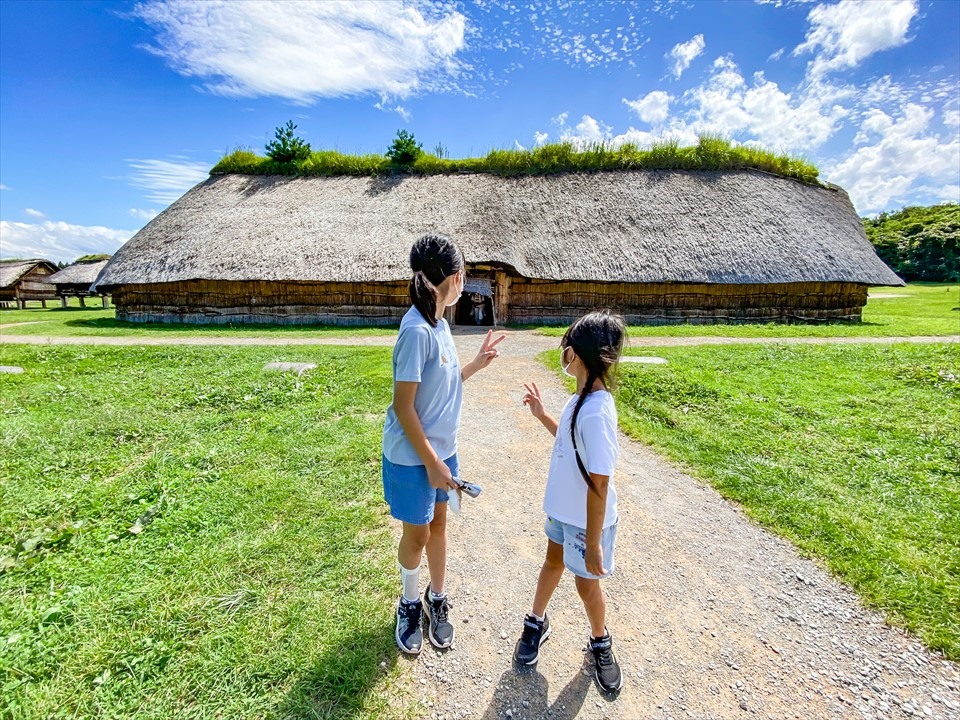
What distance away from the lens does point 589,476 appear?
1.98 m

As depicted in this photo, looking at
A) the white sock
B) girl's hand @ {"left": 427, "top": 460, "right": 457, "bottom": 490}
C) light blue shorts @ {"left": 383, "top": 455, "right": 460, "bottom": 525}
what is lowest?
the white sock

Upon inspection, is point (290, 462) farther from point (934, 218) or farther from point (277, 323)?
point (934, 218)

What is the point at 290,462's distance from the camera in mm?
4547

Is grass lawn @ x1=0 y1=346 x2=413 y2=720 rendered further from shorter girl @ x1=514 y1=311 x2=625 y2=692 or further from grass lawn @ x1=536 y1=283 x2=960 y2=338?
grass lawn @ x1=536 y1=283 x2=960 y2=338

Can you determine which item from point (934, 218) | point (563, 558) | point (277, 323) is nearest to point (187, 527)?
point (563, 558)

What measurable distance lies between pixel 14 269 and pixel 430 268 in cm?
3968

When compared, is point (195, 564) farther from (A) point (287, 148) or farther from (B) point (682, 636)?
(A) point (287, 148)

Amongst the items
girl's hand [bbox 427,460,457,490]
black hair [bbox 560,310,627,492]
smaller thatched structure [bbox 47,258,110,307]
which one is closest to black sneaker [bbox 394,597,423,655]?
girl's hand [bbox 427,460,457,490]

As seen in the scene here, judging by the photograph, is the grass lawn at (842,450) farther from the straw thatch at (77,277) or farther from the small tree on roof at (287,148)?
the straw thatch at (77,277)

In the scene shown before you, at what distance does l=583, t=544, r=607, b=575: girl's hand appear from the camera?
2.03 m

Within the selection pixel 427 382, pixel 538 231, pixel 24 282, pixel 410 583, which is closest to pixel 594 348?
pixel 427 382

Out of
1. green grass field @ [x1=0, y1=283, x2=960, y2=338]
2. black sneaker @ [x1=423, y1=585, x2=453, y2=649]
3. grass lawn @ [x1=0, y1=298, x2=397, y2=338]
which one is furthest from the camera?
grass lawn @ [x1=0, y1=298, x2=397, y2=338]

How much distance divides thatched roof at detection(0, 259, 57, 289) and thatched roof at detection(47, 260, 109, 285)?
198 cm

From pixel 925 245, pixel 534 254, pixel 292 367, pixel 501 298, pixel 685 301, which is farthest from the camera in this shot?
pixel 925 245
